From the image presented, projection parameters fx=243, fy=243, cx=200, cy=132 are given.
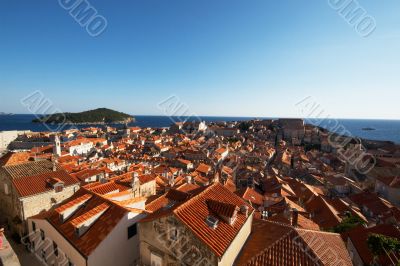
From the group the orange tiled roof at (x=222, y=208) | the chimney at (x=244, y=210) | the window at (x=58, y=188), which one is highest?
the orange tiled roof at (x=222, y=208)

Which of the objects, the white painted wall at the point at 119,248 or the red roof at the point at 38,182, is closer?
the white painted wall at the point at 119,248

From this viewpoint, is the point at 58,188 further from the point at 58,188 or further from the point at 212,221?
the point at 212,221

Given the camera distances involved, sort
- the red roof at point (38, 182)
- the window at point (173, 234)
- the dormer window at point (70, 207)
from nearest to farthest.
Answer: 1. the window at point (173, 234)
2. the dormer window at point (70, 207)
3. the red roof at point (38, 182)

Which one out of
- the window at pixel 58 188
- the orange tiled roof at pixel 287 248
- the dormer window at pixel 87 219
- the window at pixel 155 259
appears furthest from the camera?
the window at pixel 58 188

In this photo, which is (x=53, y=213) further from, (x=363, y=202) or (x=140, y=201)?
(x=363, y=202)

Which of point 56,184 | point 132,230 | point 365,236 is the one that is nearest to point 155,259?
point 132,230

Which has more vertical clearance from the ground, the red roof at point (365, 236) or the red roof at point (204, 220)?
the red roof at point (204, 220)

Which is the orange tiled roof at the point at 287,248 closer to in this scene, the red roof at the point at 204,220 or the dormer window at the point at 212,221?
the red roof at the point at 204,220

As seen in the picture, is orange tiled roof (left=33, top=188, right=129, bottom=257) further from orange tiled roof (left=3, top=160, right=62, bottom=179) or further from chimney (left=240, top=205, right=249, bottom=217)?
chimney (left=240, top=205, right=249, bottom=217)

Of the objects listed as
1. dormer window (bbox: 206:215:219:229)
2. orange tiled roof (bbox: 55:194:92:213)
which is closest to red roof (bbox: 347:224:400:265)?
dormer window (bbox: 206:215:219:229)

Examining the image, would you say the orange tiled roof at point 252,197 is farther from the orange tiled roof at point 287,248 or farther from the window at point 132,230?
the window at point 132,230

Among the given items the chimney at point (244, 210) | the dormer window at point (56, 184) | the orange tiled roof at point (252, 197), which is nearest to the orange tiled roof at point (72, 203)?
the dormer window at point (56, 184)
